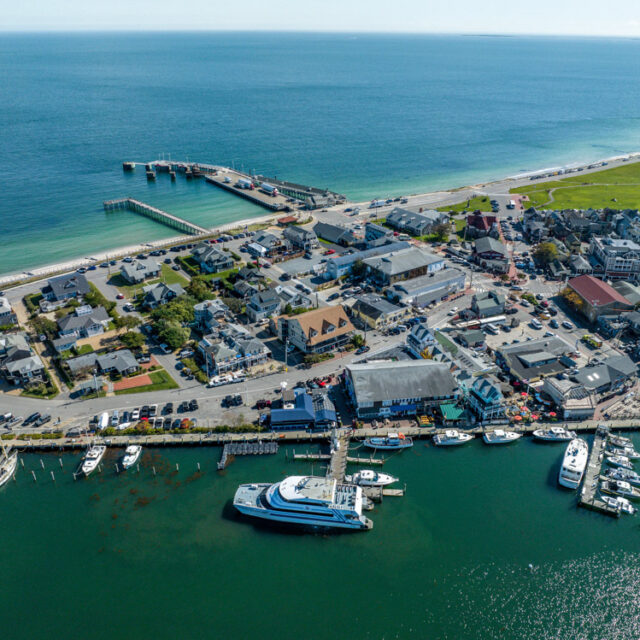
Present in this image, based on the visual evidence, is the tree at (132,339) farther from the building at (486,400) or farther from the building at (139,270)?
the building at (486,400)

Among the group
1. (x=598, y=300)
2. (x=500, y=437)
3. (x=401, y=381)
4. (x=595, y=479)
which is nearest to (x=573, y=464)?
(x=595, y=479)

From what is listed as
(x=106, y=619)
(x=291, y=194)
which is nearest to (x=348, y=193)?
(x=291, y=194)

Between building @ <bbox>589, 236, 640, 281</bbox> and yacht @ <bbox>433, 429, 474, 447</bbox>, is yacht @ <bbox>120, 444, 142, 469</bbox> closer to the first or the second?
yacht @ <bbox>433, 429, 474, 447</bbox>

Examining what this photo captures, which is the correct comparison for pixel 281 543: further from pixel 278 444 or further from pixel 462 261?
pixel 462 261

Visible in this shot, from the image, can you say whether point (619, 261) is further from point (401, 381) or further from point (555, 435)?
point (401, 381)

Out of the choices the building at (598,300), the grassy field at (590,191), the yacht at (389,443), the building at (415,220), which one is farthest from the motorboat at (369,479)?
the grassy field at (590,191)
